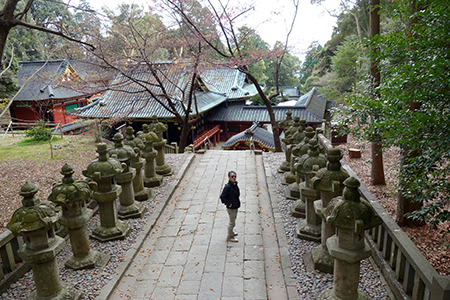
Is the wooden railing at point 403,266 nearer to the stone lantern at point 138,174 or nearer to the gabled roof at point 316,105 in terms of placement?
the stone lantern at point 138,174

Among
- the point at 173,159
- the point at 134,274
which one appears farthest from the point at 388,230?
the point at 173,159

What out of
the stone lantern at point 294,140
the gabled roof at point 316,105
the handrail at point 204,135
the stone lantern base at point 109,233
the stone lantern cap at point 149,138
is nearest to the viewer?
the stone lantern base at point 109,233

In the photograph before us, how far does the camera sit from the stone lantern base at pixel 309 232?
6.21 meters

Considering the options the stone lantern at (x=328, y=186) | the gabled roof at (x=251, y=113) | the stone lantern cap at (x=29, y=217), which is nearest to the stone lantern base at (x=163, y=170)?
the stone lantern cap at (x=29, y=217)

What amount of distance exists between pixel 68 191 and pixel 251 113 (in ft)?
70.5

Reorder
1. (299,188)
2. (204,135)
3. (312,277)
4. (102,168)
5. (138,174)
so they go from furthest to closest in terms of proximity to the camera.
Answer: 1. (204,135)
2. (138,174)
3. (299,188)
4. (102,168)
5. (312,277)

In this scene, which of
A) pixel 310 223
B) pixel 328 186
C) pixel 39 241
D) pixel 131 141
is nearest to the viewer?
pixel 39 241

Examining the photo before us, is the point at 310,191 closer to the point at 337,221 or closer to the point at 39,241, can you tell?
the point at 337,221

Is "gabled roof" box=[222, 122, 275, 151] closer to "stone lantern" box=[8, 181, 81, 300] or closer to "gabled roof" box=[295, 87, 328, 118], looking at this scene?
"gabled roof" box=[295, 87, 328, 118]

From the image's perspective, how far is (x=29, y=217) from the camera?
14.0 feet

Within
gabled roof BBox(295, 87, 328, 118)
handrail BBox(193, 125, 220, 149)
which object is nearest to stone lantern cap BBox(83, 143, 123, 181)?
handrail BBox(193, 125, 220, 149)

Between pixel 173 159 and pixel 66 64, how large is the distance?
1963 centimetres

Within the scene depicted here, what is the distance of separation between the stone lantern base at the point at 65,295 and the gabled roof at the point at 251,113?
20.8 metres

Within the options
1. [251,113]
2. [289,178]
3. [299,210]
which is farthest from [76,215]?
[251,113]
